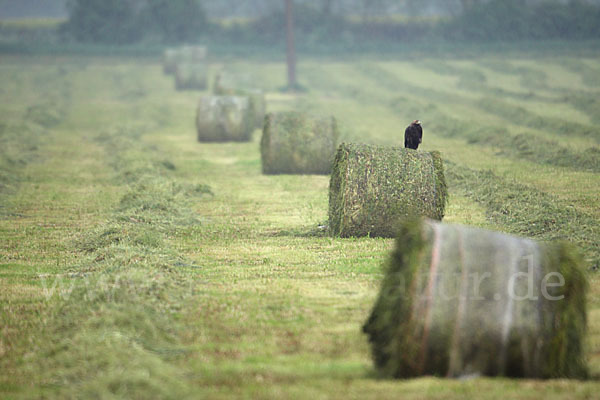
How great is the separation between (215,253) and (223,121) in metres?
13.9

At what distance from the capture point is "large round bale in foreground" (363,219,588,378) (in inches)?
243

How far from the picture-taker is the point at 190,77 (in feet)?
147

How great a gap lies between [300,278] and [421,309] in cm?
321

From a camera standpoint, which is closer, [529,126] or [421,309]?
[421,309]

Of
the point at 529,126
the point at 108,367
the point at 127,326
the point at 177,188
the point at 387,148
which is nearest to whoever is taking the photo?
the point at 108,367

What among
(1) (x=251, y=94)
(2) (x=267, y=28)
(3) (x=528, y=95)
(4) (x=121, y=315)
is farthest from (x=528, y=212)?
(2) (x=267, y=28)

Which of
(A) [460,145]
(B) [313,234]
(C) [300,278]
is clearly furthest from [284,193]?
(A) [460,145]

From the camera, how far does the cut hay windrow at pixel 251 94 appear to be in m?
28.2

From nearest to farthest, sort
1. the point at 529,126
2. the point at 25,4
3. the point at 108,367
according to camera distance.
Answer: the point at 108,367
the point at 529,126
the point at 25,4

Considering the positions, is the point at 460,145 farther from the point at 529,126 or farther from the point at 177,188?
the point at 177,188

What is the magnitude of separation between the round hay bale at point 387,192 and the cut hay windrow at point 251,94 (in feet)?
46.9

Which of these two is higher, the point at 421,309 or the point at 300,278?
the point at 421,309

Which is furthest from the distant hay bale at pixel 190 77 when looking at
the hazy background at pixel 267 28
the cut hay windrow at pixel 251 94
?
the hazy background at pixel 267 28

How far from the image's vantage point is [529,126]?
25.3 meters
